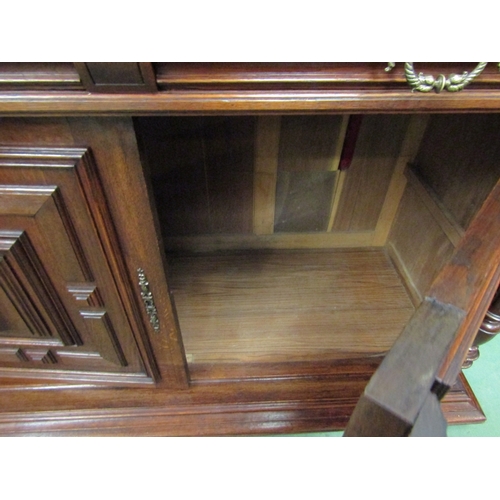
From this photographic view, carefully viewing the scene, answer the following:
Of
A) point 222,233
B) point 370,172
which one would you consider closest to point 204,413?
point 222,233

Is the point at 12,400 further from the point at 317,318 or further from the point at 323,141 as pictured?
the point at 323,141

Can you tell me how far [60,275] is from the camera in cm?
57

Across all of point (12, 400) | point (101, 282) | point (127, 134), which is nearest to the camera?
point (127, 134)

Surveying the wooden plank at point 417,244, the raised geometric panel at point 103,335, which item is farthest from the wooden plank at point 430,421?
the wooden plank at point 417,244

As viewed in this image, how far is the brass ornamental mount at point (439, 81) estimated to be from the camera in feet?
1.19

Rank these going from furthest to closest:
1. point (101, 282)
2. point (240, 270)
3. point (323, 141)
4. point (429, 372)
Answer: point (240, 270) → point (323, 141) → point (101, 282) → point (429, 372)

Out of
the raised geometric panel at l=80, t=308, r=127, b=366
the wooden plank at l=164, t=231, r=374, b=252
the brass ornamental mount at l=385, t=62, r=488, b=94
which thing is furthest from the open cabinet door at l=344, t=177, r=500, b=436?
the wooden plank at l=164, t=231, r=374, b=252

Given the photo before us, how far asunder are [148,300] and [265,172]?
601 mm

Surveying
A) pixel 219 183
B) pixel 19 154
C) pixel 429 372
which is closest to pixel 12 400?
pixel 19 154

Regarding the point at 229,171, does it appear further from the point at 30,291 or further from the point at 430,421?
the point at 430,421

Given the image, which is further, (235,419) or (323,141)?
(323,141)

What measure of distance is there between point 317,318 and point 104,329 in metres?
0.63

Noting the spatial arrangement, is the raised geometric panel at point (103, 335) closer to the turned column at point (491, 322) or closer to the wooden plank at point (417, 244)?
the turned column at point (491, 322)
